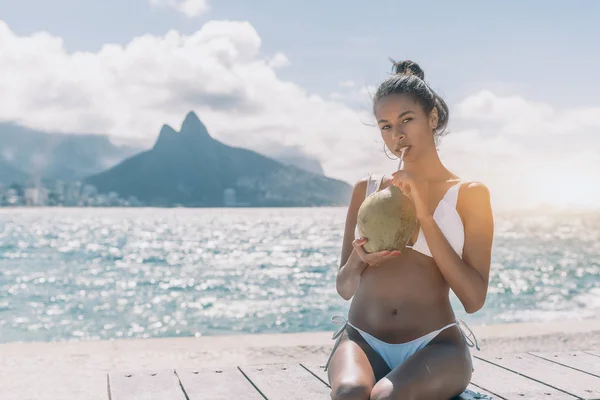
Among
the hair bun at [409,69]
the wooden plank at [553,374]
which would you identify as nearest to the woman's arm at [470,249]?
the hair bun at [409,69]

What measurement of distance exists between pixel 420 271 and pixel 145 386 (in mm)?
1527

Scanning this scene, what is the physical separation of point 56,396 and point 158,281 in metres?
31.8

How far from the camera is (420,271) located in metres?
3.17

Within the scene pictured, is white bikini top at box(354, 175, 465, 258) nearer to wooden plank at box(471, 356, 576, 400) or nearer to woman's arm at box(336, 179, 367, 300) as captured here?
woman's arm at box(336, 179, 367, 300)

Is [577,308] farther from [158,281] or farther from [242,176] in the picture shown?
[242,176]

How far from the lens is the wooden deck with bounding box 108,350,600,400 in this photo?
3320mm

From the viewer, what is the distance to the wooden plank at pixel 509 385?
3.31 m

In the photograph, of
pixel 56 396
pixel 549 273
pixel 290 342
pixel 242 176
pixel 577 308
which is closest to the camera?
pixel 56 396

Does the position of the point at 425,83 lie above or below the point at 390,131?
above

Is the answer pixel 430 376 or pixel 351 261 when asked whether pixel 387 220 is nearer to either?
pixel 351 261

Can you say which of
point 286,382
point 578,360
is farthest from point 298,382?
point 578,360

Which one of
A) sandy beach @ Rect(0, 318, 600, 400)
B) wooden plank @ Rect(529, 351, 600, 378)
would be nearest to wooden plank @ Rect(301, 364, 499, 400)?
wooden plank @ Rect(529, 351, 600, 378)

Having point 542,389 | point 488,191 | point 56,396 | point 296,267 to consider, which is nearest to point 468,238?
point 488,191

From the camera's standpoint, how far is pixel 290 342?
7293 mm
